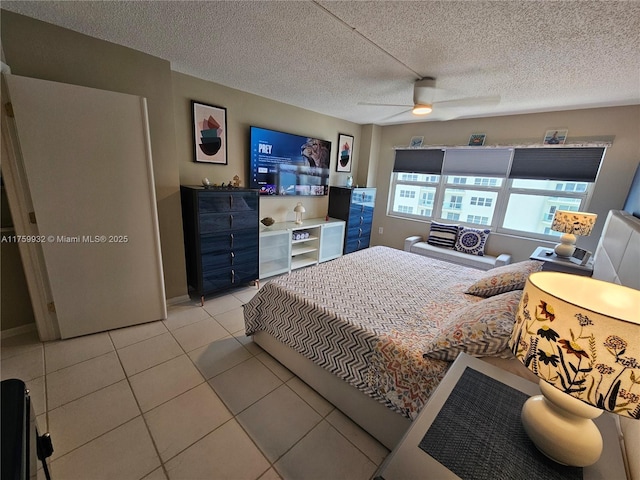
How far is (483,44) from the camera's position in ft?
5.58

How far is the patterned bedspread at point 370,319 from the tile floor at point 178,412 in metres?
0.32

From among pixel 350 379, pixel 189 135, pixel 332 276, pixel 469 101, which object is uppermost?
pixel 469 101

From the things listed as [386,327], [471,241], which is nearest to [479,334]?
[386,327]

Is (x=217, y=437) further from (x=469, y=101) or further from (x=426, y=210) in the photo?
(x=426, y=210)

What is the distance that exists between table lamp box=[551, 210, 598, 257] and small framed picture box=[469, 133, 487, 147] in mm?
1628

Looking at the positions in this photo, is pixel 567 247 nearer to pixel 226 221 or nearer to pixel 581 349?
pixel 581 349

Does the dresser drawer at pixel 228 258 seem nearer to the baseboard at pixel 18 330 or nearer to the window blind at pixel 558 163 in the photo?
the baseboard at pixel 18 330

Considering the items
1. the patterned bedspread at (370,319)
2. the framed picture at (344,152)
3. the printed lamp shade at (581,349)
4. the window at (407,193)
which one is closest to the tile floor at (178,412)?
the patterned bedspread at (370,319)

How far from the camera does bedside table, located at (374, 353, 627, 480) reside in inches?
27.9

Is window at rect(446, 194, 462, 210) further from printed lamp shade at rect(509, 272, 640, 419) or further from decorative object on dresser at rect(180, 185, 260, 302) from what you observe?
printed lamp shade at rect(509, 272, 640, 419)

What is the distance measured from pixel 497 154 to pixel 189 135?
4014 mm

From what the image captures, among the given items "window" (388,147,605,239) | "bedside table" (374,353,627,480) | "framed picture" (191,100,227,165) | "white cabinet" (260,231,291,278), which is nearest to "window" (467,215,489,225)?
"window" (388,147,605,239)

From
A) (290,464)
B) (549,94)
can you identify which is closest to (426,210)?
(549,94)

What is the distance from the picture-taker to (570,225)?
8.01ft
